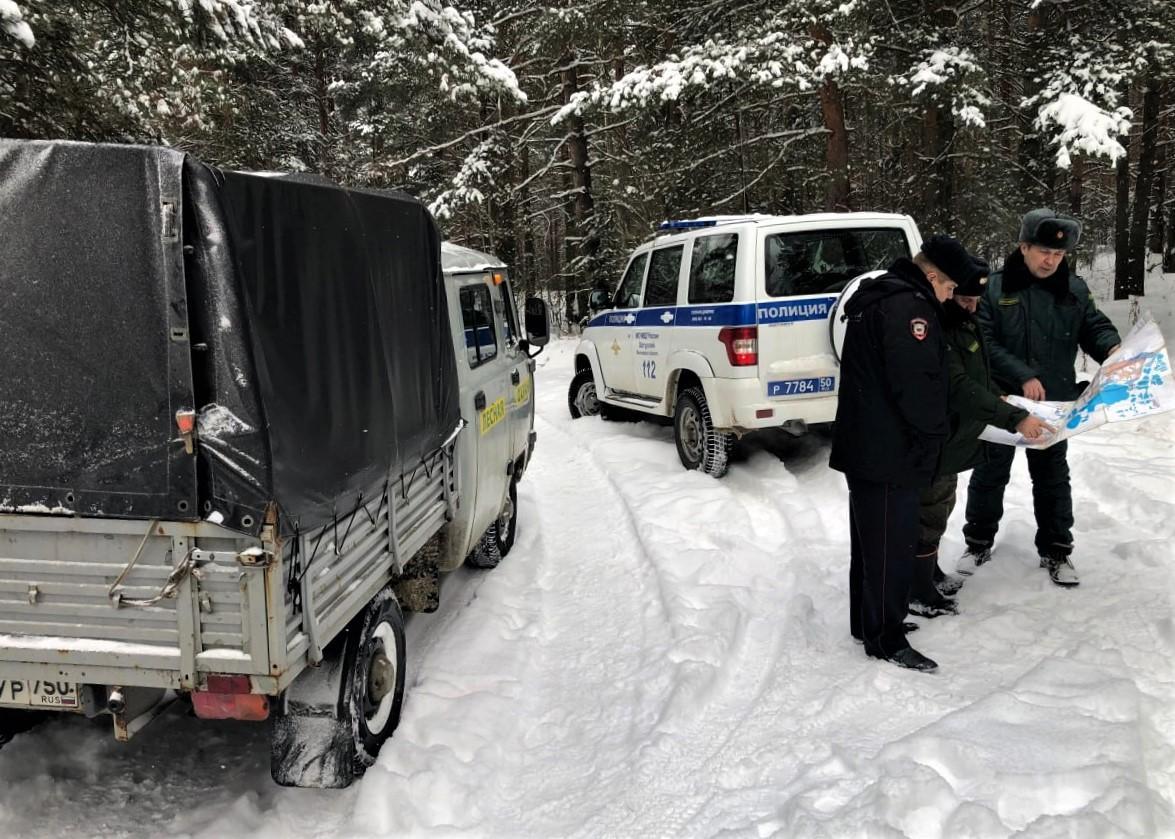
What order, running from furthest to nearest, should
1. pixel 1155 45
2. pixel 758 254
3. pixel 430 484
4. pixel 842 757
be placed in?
pixel 1155 45 → pixel 758 254 → pixel 430 484 → pixel 842 757

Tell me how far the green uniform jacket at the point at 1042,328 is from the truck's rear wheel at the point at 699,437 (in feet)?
9.65

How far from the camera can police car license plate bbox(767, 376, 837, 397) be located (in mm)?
6770

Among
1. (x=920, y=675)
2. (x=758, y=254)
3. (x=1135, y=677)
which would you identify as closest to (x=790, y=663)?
(x=920, y=675)

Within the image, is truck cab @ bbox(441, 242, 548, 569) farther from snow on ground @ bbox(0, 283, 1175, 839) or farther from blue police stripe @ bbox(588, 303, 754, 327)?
blue police stripe @ bbox(588, 303, 754, 327)

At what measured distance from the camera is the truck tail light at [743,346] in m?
6.74

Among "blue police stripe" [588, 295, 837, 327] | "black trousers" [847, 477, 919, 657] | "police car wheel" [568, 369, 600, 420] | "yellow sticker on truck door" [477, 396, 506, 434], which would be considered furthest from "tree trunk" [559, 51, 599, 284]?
"black trousers" [847, 477, 919, 657]

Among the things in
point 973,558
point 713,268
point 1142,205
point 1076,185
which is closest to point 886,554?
point 973,558

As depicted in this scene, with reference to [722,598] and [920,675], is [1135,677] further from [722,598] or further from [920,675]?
[722,598]

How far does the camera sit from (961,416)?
392 centimetres

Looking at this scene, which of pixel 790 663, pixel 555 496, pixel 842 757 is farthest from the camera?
pixel 555 496

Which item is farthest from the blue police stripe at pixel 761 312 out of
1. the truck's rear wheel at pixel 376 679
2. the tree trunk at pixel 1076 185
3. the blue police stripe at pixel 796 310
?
the tree trunk at pixel 1076 185

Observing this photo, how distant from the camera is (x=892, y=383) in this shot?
3.64 m

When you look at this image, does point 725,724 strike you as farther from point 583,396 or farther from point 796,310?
point 583,396

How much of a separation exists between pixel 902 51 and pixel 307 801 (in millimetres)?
11965
